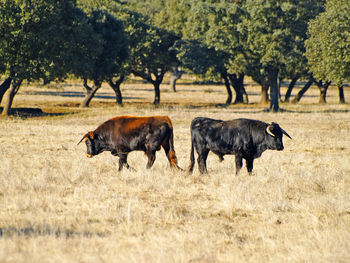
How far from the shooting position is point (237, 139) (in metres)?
12.2

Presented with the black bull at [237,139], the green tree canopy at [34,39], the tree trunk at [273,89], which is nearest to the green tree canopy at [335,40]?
the tree trunk at [273,89]

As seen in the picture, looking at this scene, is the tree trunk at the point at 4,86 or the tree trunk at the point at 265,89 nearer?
the tree trunk at the point at 4,86

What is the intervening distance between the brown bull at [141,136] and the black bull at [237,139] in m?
0.73

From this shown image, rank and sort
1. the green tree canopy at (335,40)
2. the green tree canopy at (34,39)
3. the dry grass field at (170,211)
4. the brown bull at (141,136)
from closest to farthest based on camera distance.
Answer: the dry grass field at (170,211), the brown bull at (141,136), the green tree canopy at (34,39), the green tree canopy at (335,40)

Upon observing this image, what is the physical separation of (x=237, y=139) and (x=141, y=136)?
246 cm

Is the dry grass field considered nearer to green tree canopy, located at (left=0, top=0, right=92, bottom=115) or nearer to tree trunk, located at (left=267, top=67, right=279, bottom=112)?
green tree canopy, located at (left=0, top=0, right=92, bottom=115)

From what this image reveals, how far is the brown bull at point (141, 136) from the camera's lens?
1256cm

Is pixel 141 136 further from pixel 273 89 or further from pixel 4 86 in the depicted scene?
pixel 273 89

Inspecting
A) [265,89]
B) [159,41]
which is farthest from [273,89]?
[159,41]

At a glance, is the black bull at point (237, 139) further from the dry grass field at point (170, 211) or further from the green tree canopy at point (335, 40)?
the green tree canopy at point (335, 40)

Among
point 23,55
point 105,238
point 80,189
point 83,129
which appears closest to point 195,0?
point 23,55

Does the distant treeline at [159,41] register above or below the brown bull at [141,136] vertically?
above

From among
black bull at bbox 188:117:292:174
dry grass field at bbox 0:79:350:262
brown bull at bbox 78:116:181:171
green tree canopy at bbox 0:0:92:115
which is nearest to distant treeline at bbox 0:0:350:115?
green tree canopy at bbox 0:0:92:115

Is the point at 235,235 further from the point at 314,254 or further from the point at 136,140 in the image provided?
the point at 136,140
